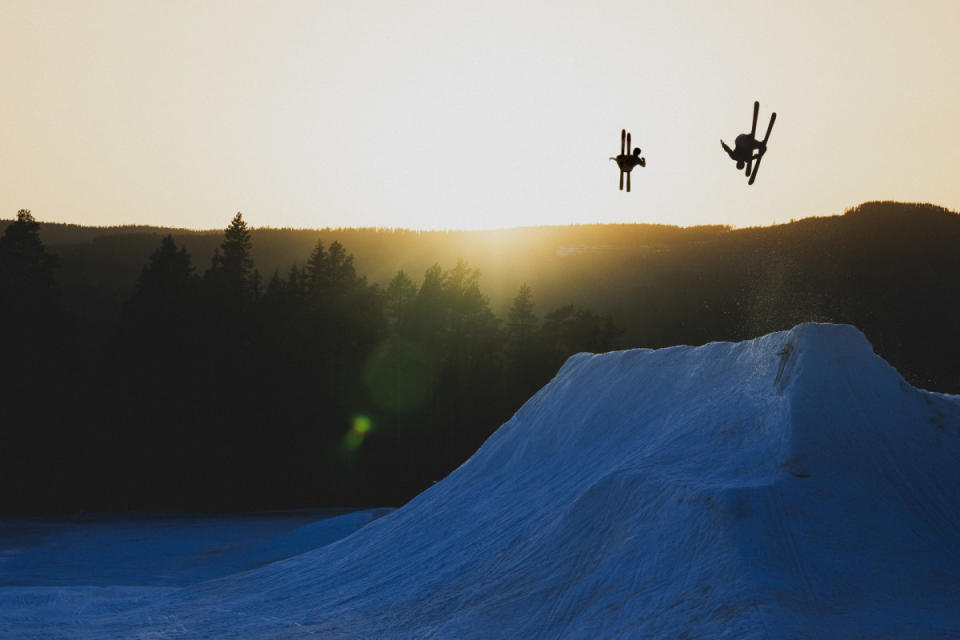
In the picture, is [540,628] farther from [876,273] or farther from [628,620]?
[876,273]

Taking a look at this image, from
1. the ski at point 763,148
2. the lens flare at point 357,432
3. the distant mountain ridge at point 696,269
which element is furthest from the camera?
the distant mountain ridge at point 696,269

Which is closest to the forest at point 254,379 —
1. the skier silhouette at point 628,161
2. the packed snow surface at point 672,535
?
the packed snow surface at point 672,535

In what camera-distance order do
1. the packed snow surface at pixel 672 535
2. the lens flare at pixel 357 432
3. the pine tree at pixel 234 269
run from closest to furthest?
the packed snow surface at pixel 672 535, the lens flare at pixel 357 432, the pine tree at pixel 234 269

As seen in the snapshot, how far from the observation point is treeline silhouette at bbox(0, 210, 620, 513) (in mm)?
46969

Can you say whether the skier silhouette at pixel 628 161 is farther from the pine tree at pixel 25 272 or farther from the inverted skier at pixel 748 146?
the pine tree at pixel 25 272

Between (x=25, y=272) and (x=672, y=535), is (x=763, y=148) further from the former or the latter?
(x=25, y=272)

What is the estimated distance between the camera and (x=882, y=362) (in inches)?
658

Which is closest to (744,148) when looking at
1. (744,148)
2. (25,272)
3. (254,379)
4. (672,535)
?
(744,148)

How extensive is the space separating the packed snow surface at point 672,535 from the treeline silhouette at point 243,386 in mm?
26847

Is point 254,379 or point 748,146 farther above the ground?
point 748,146

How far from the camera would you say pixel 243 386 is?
2048 inches

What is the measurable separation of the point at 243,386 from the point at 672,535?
4181cm

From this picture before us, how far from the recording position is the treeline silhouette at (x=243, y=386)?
4697 cm

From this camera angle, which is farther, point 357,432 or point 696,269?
point 696,269
